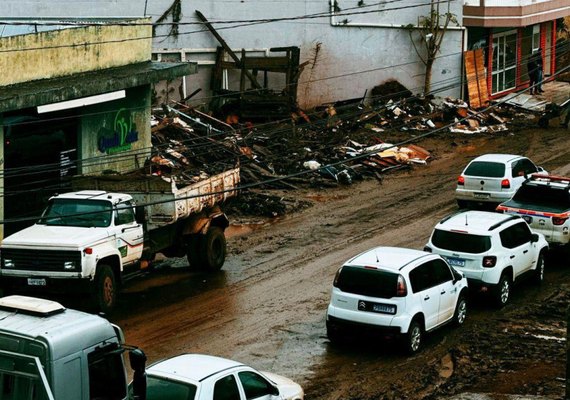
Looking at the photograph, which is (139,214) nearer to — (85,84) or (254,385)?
Result: (85,84)

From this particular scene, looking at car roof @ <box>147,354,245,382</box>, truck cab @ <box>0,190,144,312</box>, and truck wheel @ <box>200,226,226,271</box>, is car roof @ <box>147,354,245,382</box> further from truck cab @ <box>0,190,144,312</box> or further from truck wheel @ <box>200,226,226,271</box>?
truck wheel @ <box>200,226,226,271</box>

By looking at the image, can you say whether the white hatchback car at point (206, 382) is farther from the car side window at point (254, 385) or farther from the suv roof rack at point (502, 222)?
the suv roof rack at point (502, 222)

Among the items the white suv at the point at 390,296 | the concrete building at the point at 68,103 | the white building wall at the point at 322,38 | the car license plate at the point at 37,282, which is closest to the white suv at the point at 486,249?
the white suv at the point at 390,296

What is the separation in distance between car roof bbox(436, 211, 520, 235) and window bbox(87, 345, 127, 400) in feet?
35.0

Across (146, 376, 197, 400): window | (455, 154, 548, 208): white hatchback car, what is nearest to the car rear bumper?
(146, 376, 197, 400): window

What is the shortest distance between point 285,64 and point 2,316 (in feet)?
99.8

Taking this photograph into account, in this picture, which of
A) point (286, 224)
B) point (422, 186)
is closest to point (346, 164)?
point (422, 186)

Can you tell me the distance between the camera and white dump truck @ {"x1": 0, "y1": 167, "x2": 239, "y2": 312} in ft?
69.3

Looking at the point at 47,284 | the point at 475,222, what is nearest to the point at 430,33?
the point at 475,222

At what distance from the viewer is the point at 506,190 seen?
2977 cm

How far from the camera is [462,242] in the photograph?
73.9 ft

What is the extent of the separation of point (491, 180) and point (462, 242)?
785cm

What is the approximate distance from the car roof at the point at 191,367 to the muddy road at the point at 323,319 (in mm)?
3600

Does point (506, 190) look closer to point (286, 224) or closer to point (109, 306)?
point (286, 224)
